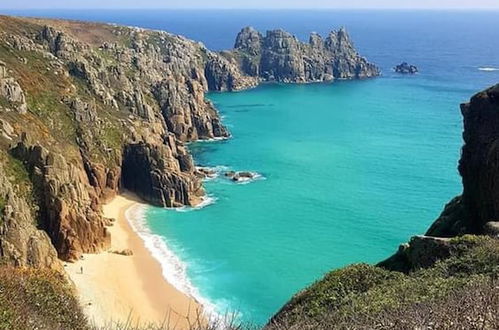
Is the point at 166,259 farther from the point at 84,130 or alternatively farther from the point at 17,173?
the point at 84,130

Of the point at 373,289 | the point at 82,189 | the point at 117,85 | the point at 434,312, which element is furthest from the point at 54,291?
the point at 117,85

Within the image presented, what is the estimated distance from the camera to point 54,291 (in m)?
25.8

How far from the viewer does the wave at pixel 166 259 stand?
157 feet

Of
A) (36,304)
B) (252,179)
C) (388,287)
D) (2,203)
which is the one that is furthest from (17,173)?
(388,287)

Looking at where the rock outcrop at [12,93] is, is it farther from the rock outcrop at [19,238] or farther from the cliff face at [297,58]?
the cliff face at [297,58]

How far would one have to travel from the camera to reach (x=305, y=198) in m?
74.4

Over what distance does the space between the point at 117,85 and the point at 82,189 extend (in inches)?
1691

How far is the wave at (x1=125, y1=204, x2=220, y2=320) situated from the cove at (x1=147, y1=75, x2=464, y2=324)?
23.9 inches

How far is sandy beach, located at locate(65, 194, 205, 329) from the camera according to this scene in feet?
147

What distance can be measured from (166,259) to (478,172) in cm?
3014

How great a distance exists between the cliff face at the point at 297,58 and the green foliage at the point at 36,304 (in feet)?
516

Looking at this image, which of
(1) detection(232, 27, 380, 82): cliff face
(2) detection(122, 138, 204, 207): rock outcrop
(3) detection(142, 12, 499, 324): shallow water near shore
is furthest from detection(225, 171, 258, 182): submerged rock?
(1) detection(232, 27, 380, 82): cliff face

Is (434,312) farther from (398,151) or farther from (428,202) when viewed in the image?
(398,151)

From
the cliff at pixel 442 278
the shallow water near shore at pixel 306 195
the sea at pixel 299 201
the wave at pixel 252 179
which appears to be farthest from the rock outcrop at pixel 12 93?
the cliff at pixel 442 278
